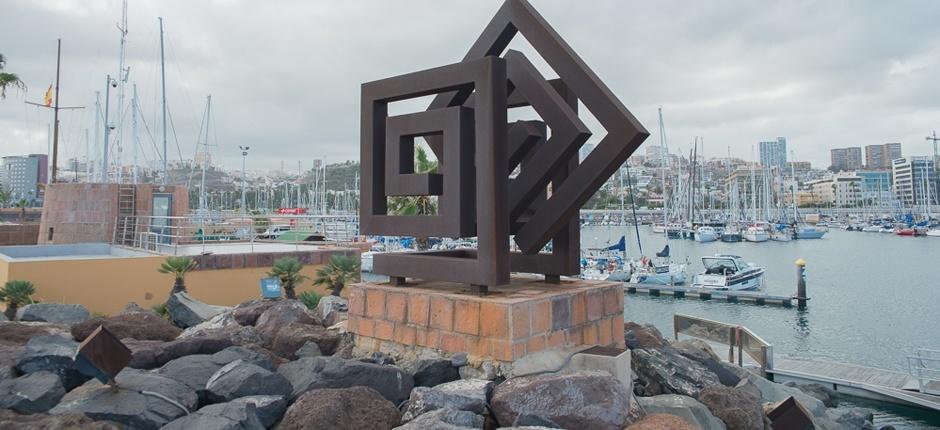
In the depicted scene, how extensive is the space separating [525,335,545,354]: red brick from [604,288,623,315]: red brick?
103 cm

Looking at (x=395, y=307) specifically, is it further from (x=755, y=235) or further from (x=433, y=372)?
(x=755, y=235)

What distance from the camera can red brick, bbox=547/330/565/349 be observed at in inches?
206

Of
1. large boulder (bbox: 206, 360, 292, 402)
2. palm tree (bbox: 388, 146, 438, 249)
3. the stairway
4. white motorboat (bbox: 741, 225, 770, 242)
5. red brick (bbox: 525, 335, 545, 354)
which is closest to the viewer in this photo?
large boulder (bbox: 206, 360, 292, 402)

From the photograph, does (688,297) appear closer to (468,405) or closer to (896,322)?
(896,322)

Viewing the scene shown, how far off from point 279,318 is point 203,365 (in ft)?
8.93

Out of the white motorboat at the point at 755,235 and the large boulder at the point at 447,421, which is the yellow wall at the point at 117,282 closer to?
the large boulder at the point at 447,421

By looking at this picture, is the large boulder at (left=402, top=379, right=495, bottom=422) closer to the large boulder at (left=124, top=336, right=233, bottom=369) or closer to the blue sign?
the large boulder at (left=124, top=336, right=233, bottom=369)

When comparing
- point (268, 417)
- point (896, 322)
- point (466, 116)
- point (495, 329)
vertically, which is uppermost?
point (466, 116)

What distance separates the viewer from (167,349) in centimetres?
515

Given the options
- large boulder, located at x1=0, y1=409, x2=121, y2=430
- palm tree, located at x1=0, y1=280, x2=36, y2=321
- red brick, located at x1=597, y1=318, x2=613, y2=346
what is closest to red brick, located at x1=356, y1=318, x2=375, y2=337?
red brick, located at x1=597, y1=318, x2=613, y2=346

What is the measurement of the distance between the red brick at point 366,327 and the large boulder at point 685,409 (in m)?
2.51

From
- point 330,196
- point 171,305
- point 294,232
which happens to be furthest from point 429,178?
point 330,196

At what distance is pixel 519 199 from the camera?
569 centimetres

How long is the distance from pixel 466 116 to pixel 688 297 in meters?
30.9
